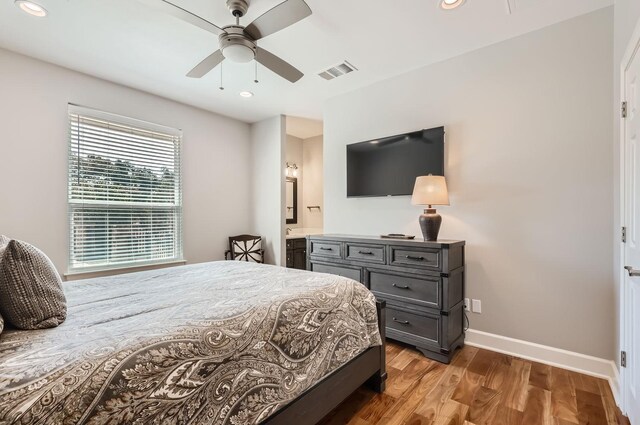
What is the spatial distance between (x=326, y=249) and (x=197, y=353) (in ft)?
7.20

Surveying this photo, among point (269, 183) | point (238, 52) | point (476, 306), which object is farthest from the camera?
point (269, 183)

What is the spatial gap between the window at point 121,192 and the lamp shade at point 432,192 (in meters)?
3.10

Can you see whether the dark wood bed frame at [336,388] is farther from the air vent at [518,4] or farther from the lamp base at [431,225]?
the air vent at [518,4]

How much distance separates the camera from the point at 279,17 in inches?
70.6

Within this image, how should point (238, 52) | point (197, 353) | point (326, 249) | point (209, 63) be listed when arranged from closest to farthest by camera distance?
1. point (197, 353)
2. point (238, 52)
3. point (209, 63)
4. point (326, 249)

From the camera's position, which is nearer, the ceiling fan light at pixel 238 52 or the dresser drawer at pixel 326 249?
the ceiling fan light at pixel 238 52

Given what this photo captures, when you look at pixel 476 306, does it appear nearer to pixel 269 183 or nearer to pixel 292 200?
pixel 269 183

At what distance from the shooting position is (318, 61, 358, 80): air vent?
3015 millimetres

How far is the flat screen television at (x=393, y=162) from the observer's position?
2.91 meters

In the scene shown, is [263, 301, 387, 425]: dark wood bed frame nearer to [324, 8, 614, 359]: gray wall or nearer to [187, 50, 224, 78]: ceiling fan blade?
[324, 8, 614, 359]: gray wall

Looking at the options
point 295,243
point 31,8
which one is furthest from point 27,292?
point 295,243

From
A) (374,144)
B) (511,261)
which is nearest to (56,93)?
(374,144)

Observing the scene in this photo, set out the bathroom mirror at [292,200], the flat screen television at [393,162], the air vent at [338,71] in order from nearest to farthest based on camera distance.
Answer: the flat screen television at [393,162] → the air vent at [338,71] → the bathroom mirror at [292,200]

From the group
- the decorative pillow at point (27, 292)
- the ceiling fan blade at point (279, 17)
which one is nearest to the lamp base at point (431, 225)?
the ceiling fan blade at point (279, 17)
